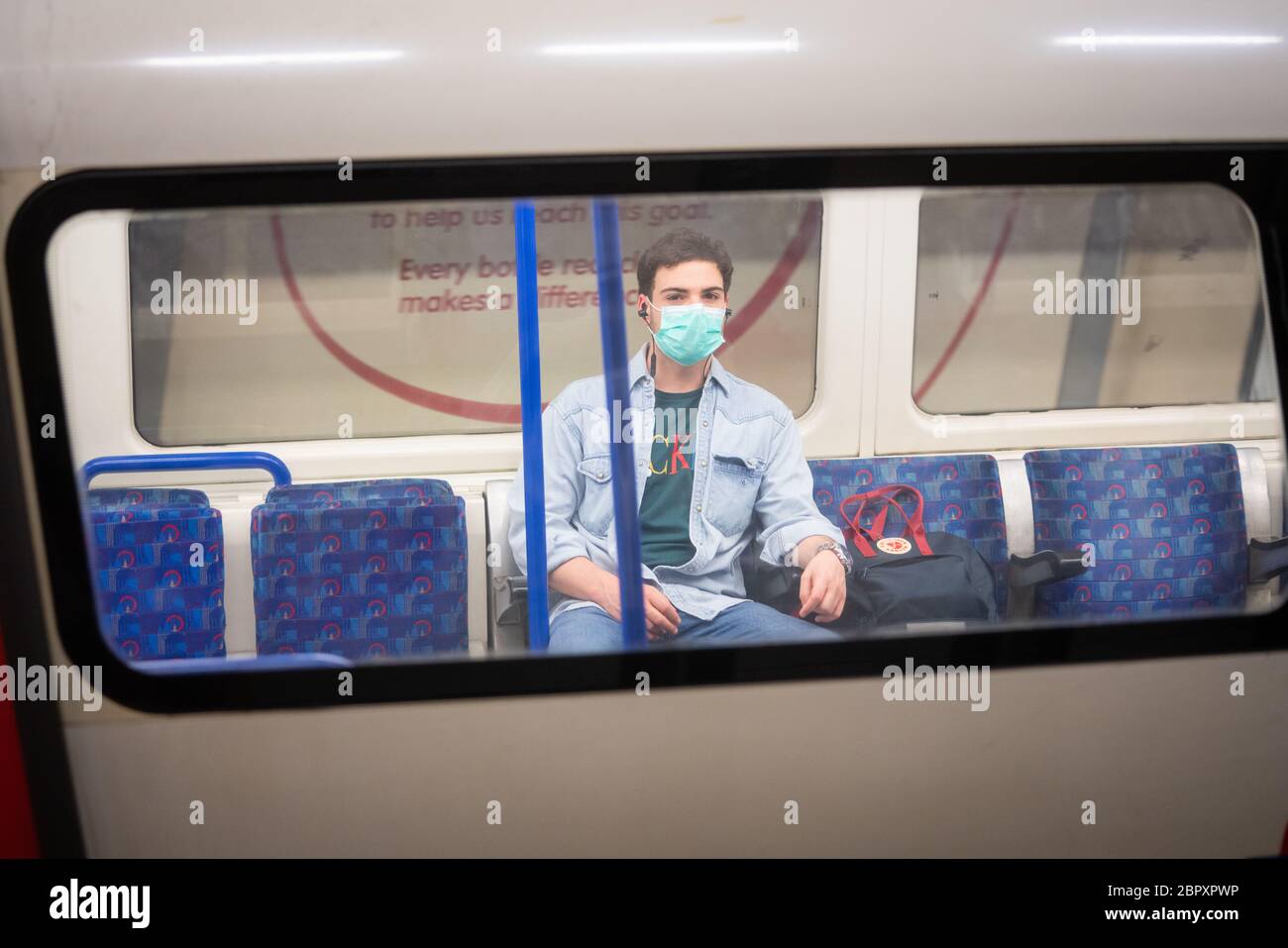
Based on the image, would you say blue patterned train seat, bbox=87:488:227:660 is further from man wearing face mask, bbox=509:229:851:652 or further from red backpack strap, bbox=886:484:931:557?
red backpack strap, bbox=886:484:931:557

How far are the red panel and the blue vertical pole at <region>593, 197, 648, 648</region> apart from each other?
3.46 ft

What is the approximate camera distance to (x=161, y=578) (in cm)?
242

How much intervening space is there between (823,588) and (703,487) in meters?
0.36

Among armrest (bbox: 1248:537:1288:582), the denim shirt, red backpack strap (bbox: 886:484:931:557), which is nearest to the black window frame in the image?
the denim shirt

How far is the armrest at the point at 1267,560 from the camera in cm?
250

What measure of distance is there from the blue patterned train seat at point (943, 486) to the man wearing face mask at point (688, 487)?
20.7 inches

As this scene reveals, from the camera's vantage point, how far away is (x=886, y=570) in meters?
2.27

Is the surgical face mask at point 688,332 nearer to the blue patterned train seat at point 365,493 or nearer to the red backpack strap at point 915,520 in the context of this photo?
the blue patterned train seat at point 365,493

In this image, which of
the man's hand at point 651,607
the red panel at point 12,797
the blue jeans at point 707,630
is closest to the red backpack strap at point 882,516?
the blue jeans at point 707,630

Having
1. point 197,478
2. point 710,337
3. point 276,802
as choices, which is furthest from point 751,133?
point 197,478

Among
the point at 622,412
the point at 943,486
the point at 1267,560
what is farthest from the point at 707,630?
the point at 1267,560

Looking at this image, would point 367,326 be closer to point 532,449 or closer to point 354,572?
point 354,572

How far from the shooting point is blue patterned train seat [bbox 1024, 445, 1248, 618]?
2.51 m

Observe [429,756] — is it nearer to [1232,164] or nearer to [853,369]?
[1232,164]
